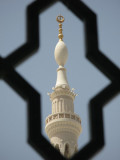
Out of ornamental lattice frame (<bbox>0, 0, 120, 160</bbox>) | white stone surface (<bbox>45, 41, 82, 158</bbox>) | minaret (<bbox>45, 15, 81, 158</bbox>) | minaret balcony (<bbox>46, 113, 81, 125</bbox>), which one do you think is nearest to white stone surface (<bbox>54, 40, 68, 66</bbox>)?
minaret (<bbox>45, 15, 81, 158</bbox>)

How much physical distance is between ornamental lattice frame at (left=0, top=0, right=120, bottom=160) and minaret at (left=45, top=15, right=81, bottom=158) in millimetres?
26298

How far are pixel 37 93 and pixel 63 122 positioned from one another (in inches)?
1050

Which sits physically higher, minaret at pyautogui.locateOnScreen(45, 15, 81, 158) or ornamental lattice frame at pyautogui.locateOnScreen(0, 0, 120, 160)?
minaret at pyautogui.locateOnScreen(45, 15, 81, 158)

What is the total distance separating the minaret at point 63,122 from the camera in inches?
1144

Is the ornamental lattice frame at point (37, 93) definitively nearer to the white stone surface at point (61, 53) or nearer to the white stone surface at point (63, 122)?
the white stone surface at point (63, 122)

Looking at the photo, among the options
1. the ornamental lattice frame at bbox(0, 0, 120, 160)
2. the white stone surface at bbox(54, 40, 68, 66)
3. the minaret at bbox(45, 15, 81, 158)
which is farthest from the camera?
the white stone surface at bbox(54, 40, 68, 66)

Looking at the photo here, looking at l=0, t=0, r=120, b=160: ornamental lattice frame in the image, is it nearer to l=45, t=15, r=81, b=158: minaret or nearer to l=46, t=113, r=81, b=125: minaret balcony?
l=45, t=15, r=81, b=158: minaret

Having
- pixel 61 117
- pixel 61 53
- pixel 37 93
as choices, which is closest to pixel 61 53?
pixel 61 53

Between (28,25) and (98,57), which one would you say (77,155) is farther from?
(28,25)

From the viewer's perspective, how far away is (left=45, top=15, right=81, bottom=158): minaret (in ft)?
95.3

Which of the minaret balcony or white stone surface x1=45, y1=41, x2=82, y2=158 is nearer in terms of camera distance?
white stone surface x1=45, y1=41, x2=82, y2=158

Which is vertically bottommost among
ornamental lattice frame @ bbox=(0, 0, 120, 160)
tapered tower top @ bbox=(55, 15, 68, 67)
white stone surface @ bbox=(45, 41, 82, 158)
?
ornamental lattice frame @ bbox=(0, 0, 120, 160)

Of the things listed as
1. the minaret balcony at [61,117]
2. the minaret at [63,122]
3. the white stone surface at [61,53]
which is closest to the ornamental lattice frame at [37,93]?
the minaret at [63,122]

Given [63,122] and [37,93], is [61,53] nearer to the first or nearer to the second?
[63,122]
